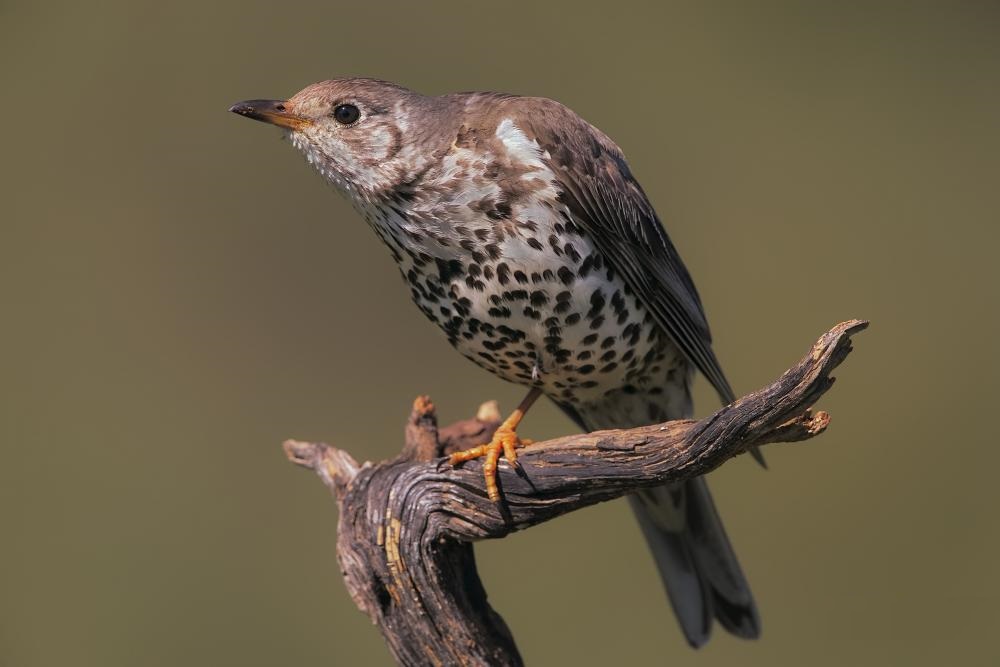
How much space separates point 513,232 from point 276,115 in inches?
40.7

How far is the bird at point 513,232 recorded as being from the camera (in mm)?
4723

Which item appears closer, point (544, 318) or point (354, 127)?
point (544, 318)

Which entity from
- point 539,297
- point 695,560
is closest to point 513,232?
point 539,297

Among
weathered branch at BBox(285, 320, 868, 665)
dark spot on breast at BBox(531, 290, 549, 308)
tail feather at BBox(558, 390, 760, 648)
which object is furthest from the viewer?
tail feather at BBox(558, 390, 760, 648)

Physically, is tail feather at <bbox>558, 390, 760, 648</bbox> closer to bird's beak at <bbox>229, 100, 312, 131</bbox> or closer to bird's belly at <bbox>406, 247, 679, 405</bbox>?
bird's belly at <bbox>406, 247, 679, 405</bbox>

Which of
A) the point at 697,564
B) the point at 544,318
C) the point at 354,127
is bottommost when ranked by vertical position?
the point at 697,564

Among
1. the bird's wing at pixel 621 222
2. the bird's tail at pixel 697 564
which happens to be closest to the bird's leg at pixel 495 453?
the bird's wing at pixel 621 222

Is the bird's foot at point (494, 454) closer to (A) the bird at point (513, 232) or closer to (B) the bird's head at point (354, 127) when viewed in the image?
(A) the bird at point (513, 232)

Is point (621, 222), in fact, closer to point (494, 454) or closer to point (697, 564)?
point (494, 454)

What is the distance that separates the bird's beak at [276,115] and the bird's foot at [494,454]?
1.37 metres

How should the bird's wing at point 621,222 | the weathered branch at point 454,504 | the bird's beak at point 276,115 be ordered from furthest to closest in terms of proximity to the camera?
the bird's beak at point 276,115 → the bird's wing at point 621,222 → the weathered branch at point 454,504

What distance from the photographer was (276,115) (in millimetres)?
4949

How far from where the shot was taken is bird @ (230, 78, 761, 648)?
4723 mm

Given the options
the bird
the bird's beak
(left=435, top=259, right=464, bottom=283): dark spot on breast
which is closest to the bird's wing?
the bird
